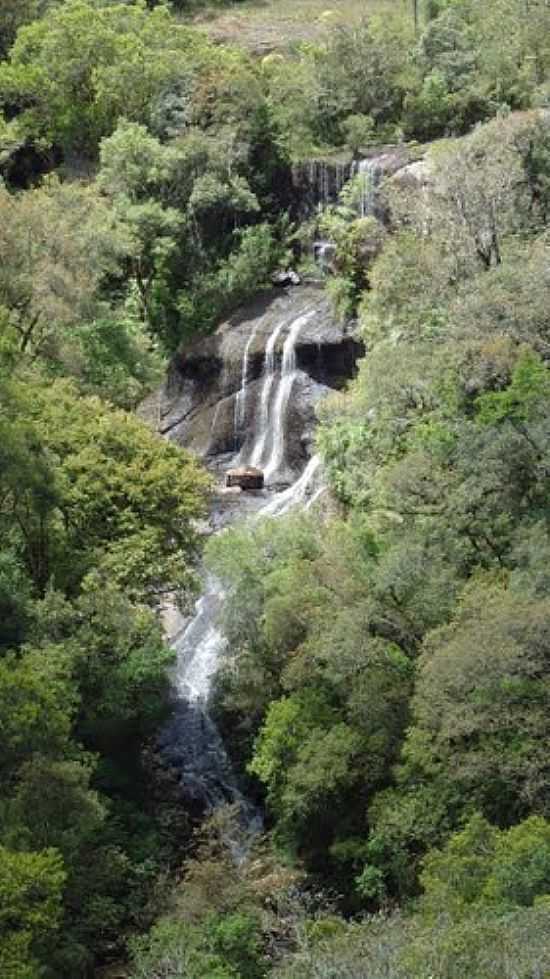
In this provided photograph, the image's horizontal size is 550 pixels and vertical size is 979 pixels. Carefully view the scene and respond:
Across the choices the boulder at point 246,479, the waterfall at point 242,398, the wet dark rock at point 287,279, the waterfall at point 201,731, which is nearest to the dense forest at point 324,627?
the waterfall at point 201,731

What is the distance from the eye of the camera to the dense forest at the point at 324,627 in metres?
27.2

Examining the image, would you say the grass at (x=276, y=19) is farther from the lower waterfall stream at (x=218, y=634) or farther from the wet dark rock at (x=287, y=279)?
the lower waterfall stream at (x=218, y=634)

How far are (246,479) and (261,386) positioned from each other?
210 inches

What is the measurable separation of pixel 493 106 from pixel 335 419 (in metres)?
25.0

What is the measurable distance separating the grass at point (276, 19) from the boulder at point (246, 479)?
36.9 m

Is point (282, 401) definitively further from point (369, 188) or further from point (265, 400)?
point (369, 188)

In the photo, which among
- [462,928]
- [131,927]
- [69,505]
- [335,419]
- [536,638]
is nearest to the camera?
[462,928]

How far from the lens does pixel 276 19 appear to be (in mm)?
85812

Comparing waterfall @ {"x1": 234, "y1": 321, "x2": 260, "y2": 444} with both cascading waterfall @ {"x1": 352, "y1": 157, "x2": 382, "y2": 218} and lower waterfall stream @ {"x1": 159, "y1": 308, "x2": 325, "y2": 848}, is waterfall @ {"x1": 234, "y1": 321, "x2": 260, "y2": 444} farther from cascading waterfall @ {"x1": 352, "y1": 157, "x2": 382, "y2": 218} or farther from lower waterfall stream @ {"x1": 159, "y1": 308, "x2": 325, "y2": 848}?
cascading waterfall @ {"x1": 352, "y1": 157, "x2": 382, "y2": 218}

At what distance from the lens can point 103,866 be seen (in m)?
30.1

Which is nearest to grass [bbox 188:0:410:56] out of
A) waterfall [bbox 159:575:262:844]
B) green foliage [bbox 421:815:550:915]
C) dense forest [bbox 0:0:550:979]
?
dense forest [bbox 0:0:550:979]

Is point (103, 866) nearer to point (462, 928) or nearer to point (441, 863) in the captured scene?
point (441, 863)

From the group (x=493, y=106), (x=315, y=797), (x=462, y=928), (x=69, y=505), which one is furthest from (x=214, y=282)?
(x=462, y=928)

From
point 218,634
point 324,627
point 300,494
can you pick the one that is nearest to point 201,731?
point 218,634
